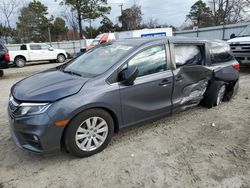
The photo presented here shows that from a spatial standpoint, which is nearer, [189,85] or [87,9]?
[189,85]

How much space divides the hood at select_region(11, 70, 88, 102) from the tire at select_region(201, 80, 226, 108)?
108 inches

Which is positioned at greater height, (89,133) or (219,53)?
(219,53)

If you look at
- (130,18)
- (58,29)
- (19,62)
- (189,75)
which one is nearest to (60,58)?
(19,62)

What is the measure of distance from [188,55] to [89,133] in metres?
2.37

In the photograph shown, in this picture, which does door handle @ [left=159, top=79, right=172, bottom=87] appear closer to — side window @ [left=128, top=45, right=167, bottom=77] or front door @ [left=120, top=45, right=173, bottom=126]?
front door @ [left=120, top=45, right=173, bottom=126]

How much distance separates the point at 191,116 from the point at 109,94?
213 cm

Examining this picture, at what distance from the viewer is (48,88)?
3217 mm

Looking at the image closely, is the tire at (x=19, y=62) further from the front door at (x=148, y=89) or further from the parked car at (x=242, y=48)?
the front door at (x=148, y=89)

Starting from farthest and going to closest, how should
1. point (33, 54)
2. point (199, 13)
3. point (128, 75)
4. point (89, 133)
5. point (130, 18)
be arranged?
point (199, 13)
point (130, 18)
point (33, 54)
point (128, 75)
point (89, 133)

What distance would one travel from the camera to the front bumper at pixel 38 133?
2.95 meters

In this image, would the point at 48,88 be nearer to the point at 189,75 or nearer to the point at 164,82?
the point at 164,82

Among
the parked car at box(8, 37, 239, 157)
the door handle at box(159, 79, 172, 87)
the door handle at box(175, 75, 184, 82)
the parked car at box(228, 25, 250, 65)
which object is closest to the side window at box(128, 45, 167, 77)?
the parked car at box(8, 37, 239, 157)

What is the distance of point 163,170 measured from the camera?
3055mm

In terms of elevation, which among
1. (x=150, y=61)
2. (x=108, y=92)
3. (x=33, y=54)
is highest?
(x=33, y=54)
